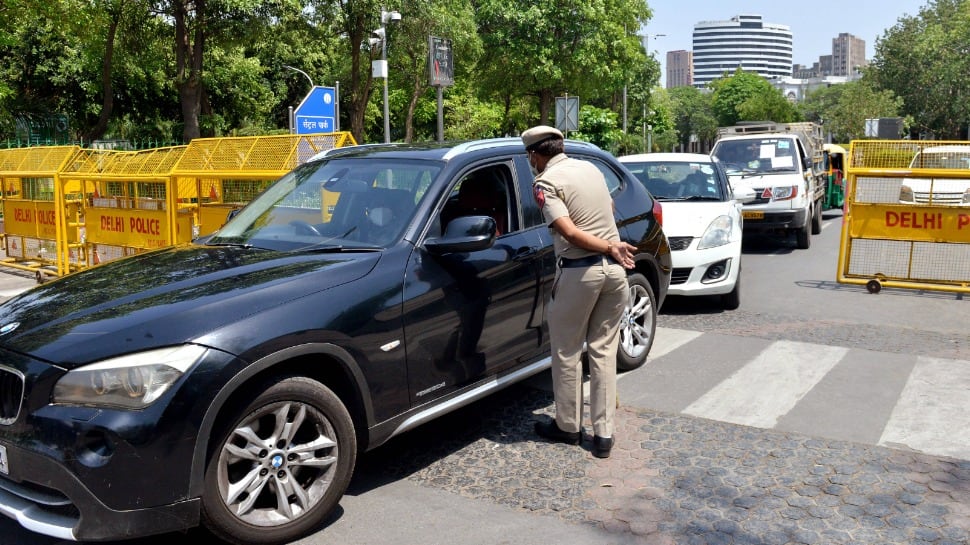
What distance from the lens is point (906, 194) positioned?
10562mm

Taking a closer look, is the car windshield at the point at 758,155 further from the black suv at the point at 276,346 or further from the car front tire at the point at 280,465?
the car front tire at the point at 280,465

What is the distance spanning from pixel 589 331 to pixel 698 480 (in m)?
0.96

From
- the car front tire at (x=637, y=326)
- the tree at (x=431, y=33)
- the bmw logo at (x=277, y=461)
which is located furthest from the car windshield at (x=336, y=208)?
the tree at (x=431, y=33)

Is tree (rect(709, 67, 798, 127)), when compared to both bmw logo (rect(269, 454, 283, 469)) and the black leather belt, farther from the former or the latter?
bmw logo (rect(269, 454, 283, 469))

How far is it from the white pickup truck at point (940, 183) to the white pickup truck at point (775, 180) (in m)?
2.98

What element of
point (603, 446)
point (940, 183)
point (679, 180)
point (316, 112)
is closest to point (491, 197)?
point (603, 446)

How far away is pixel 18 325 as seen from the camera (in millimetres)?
3678

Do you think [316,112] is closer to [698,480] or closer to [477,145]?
[477,145]

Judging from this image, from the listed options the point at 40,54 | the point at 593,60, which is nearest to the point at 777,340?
the point at 593,60

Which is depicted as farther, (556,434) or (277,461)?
(556,434)

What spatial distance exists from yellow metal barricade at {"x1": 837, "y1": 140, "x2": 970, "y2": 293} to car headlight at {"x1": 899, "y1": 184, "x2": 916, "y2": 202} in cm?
1

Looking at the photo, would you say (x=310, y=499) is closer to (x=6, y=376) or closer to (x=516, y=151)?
(x=6, y=376)

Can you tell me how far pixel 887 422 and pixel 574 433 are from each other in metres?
1.99

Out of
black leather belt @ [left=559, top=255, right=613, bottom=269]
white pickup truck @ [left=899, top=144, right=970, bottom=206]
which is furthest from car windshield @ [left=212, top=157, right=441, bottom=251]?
white pickup truck @ [left=899, top=144, right=970, bottom=206]
